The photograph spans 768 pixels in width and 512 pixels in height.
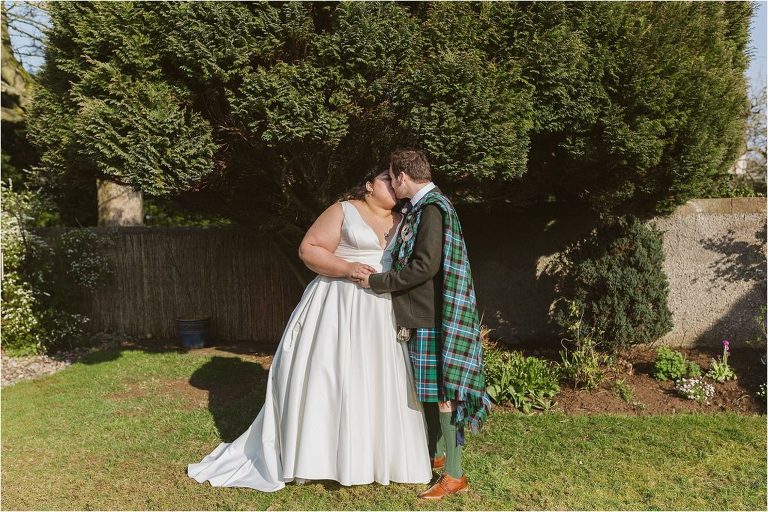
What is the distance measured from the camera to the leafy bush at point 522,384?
5492 millimetres

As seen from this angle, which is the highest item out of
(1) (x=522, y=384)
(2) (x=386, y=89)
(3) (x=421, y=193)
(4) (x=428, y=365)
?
(2) (x=386, y=89)

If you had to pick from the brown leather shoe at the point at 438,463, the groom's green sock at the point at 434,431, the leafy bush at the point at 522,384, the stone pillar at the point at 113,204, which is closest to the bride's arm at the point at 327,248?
the groom's green sock at the point at 434,431

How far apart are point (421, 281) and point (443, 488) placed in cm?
134

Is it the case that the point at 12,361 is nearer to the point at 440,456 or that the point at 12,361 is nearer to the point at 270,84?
the point at 270,84

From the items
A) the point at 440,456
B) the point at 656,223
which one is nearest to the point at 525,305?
the point at 656,223

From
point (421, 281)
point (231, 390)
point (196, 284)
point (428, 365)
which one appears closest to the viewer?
point (421, 281)

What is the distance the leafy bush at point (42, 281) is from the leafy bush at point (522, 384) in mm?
6611

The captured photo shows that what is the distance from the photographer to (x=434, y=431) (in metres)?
4.20

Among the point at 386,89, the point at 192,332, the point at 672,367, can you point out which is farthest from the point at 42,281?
the point at 672,367

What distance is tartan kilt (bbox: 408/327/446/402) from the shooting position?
12.6ft

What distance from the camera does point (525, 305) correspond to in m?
7.58

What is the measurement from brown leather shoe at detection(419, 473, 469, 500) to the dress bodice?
4.57ft

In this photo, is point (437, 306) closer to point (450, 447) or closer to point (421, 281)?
point (421, 281)

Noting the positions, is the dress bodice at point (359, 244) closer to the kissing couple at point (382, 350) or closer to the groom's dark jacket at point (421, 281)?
the kissing couple at point (382, 350)
